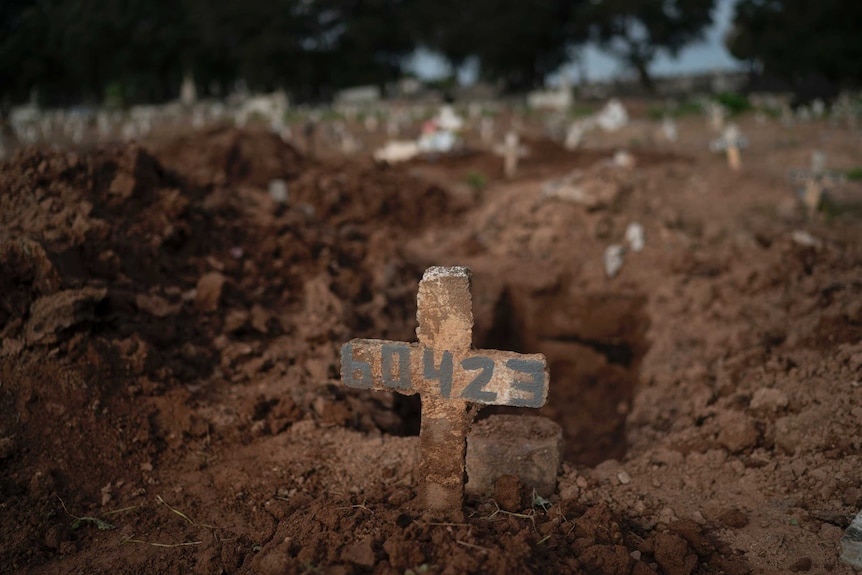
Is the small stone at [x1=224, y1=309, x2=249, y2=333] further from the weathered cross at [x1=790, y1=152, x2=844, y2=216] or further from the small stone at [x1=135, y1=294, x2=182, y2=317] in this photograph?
the weathered cross at [x1=790, y1=152, x2=844, y2=216]

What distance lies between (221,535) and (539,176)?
10.5 meters

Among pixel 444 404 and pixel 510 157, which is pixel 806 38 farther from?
pixel 444 404

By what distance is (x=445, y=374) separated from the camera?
321 centimetres

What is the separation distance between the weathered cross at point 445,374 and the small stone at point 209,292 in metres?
2.73

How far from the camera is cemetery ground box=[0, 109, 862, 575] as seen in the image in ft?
10.7

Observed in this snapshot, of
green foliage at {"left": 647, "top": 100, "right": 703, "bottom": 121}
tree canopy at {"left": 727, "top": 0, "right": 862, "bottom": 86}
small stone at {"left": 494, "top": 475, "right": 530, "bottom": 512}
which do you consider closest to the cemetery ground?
small stone at {"left": 494, "top": 475, "right": 530, "bottom": 512}

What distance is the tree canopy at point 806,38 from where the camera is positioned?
23.8 meters

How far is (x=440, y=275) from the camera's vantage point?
3061mm

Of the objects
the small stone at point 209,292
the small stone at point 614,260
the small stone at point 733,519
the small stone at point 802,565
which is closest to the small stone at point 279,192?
the small stone at point 209,292

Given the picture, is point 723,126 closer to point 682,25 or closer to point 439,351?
point 682,25

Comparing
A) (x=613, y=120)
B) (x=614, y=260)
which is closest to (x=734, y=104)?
(x=613, y=120)

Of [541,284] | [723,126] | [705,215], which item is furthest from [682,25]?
[541,284]

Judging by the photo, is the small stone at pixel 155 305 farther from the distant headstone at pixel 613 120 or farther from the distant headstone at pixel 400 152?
the distant headstone at pixel 613 120

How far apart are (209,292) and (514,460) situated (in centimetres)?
328
